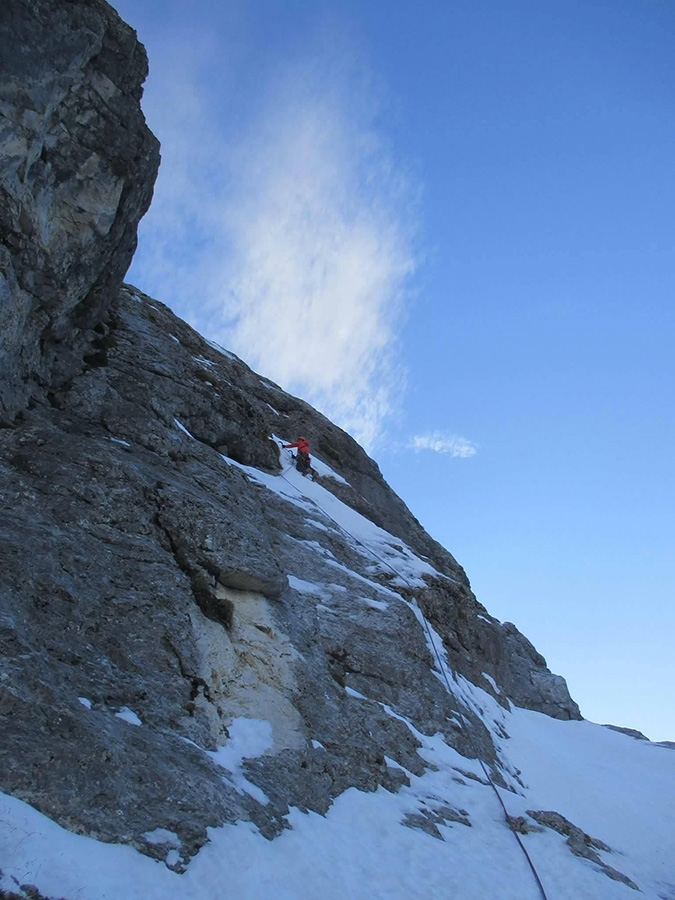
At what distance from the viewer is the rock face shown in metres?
9.26

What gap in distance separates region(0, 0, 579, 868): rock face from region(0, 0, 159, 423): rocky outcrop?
56 mm

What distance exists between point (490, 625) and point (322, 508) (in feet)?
36.6

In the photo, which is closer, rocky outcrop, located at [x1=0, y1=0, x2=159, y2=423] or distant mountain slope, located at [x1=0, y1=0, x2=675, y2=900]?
distant mountain slope, located at [x1=0, y1=0, x2=675, y2=900]

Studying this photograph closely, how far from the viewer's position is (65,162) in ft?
52.3

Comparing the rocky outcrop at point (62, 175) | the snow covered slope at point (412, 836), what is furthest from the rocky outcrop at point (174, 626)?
the rocky outcrop at point (62, 175)

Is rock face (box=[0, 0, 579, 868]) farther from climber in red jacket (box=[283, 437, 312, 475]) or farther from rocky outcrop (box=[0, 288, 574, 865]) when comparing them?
climber in red jacket (box=[283, 437, 312, 475])

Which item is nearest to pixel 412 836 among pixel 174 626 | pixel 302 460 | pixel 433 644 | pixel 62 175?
pixel 174 626

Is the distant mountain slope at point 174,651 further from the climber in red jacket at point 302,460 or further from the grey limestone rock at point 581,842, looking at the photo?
the climber in red jacket at point 302,460

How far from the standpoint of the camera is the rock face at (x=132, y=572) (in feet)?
30.4

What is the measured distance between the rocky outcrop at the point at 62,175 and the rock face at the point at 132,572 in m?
0.06

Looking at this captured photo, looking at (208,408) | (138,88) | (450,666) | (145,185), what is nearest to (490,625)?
(450,666)

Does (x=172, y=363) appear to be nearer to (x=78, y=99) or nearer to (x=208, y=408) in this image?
(x=208, y=408)

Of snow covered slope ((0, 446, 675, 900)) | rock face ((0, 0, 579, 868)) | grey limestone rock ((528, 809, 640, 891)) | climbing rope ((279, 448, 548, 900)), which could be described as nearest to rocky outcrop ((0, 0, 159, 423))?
rock face ((0, 0, 579, 868))

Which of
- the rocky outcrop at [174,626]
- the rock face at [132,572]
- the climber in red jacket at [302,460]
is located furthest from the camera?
the climber in red jacket at [302,460]
